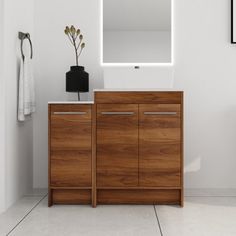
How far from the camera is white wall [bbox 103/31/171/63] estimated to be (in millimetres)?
3643

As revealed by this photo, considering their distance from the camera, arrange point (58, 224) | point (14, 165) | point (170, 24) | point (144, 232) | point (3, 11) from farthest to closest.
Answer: point (170, 24) → point (14, 165) → point (3, 11) → point (58, 224) → point (144, 232)

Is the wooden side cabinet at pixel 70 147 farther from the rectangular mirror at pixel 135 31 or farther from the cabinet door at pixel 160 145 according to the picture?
the rectangular mirror at pixel 135 31

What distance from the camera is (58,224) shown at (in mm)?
2604

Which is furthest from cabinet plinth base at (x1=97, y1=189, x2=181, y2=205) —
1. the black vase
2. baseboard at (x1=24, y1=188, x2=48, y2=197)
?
the black vase

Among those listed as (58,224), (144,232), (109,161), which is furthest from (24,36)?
(144,232)

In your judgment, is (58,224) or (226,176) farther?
(226,176)

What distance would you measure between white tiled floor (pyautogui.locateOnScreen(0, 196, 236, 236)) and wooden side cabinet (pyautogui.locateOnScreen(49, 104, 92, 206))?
0.23 meters

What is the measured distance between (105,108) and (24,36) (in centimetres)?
102

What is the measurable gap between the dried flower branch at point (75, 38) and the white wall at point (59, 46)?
5 centimetres

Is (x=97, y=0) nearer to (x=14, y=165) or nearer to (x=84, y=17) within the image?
(x=84, y=17)

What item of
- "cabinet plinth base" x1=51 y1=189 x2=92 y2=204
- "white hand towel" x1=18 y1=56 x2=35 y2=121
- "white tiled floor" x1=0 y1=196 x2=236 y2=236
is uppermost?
"white hand towel" x1=18 y1=56 x2=35 y2=121

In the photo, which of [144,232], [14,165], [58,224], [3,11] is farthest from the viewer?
[14,165]

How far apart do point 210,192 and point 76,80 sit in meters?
1.67

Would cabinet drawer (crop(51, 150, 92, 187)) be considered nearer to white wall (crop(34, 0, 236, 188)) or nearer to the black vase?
the black vase
